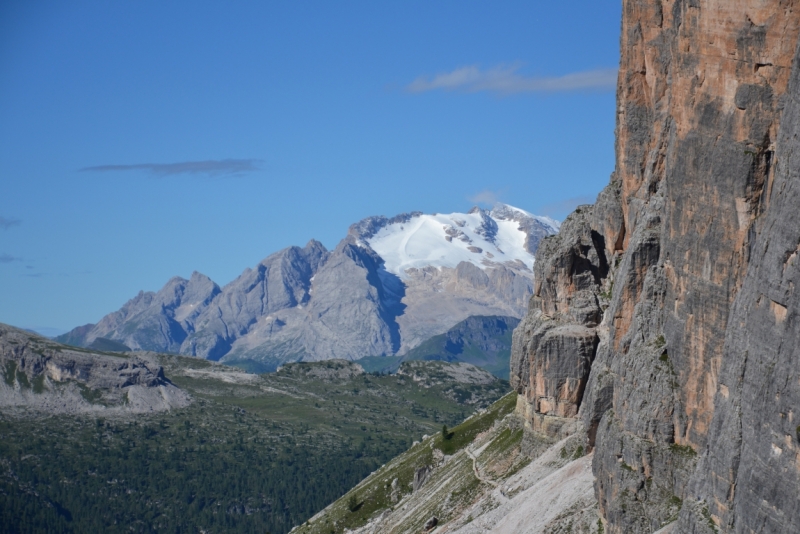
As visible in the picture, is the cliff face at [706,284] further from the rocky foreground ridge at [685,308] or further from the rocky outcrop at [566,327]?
the rocky outcrop at [566,327]

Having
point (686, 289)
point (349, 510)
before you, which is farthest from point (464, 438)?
point (686, 289)

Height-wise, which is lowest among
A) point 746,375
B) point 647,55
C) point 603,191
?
point 746,375

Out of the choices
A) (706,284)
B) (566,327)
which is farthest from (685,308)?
(566,327)

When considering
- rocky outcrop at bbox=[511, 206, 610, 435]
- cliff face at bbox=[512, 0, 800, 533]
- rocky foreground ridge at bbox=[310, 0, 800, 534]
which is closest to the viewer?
cliff face at bbox=[512, 0, 800, 533]

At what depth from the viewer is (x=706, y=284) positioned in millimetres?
76250

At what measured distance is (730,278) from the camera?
73.8 m

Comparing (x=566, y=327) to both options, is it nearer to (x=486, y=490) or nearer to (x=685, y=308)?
(x=486, y=490)

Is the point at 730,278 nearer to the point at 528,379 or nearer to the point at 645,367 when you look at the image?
the point at 645,367

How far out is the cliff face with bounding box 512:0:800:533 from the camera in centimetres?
6147

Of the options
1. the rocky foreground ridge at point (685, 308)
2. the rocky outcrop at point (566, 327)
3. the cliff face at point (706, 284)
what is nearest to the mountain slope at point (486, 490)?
the rocky foreground ridge at point (685, 308)

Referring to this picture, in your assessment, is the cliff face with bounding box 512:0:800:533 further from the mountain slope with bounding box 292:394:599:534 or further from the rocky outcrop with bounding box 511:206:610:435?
the rocky outcrop with bounding box 511:206:610:435

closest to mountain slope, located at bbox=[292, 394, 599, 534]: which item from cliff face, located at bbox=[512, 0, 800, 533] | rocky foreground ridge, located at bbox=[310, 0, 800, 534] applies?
rocky foreground ridge, located at bbox=[310, 0, 800, 534]

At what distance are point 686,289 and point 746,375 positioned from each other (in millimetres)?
15543

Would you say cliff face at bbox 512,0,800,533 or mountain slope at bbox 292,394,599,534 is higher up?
cliff face at bbox 512,0,800,533
